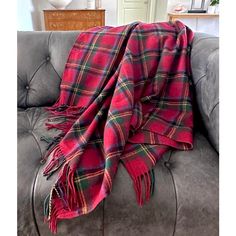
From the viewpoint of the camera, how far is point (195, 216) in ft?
1.85

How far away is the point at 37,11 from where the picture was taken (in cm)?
285

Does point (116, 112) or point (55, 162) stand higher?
point (116, 112)

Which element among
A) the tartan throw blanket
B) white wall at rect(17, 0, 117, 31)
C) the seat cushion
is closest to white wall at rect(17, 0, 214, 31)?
white wall at rect(17, 0, 117, 31)

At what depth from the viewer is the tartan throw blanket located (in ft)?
1.88

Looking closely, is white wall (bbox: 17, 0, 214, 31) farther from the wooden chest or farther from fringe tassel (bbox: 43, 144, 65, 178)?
fringe tassel (bbox: 43, 144, 65, 178)

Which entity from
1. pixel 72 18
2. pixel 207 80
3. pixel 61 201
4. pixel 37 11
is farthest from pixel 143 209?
pixel 37 11

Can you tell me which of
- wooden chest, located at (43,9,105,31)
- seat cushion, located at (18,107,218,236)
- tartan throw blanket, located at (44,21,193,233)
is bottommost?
seat cushion, located at (18,107,218,236)

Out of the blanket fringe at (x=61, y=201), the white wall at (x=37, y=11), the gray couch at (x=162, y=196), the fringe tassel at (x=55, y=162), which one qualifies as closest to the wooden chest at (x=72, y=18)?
the white wall at (x=37, y=11)

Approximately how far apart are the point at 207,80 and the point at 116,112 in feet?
1.03

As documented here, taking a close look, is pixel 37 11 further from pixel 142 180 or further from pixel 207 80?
pixel 142 180

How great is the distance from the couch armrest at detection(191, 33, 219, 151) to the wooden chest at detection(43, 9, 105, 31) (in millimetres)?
1899

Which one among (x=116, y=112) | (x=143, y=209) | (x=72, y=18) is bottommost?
(x=143, y=209)
